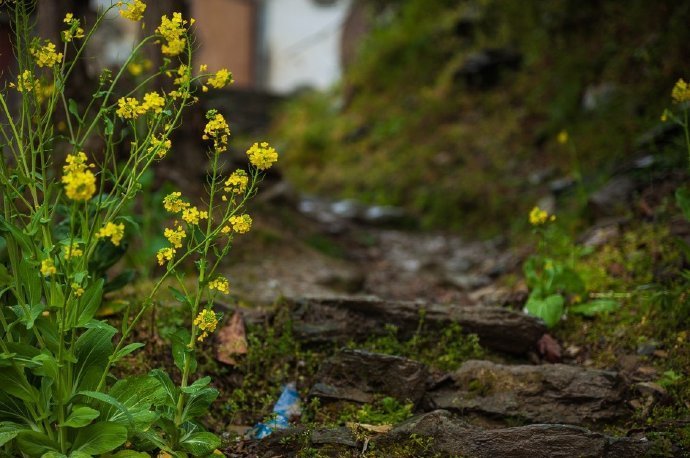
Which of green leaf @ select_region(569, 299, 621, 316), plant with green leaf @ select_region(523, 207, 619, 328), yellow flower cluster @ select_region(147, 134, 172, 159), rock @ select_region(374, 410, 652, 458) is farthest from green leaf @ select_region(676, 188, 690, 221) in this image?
yellow flower cluster @ select_region(147, 134, 172, 159)

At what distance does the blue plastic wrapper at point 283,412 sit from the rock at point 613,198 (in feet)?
10.2

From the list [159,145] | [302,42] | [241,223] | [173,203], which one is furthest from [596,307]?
[302,42]

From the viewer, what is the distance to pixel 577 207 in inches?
233

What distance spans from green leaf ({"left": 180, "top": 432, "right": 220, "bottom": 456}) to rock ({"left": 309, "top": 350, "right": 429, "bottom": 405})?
0.77 metres

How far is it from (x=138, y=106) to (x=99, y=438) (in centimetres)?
112

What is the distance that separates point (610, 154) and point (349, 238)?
9.04ft

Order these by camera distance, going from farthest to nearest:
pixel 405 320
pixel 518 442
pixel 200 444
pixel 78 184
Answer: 1. pixel 405 320
2. pixel 518 442
3. pixel 200 444
4. pixel 78 184

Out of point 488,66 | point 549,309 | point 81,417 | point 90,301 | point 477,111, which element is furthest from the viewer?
point 488,66

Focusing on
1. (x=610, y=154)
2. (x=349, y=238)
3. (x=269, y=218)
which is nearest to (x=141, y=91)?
(x=269, y=218)

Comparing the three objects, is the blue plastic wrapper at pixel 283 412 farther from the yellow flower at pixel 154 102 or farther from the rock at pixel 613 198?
the rock at pixel 613 198

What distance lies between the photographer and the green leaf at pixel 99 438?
2316 mm

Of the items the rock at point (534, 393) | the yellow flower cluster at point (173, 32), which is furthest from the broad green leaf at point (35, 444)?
the rock at point (534, 393)

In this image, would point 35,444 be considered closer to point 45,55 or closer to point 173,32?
point 45,55

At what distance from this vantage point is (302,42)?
1812 centimetres
